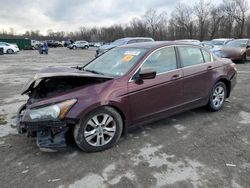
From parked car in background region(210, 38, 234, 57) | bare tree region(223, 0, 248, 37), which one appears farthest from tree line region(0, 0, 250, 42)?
parked car in background region(210, 38, 234, 57)

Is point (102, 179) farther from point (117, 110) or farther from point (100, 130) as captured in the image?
point (117, 110)

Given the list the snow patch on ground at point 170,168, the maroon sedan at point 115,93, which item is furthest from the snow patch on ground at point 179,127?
the snow patch on ground at point 170,168

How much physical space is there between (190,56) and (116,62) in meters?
1.47

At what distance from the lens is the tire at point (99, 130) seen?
10.9 ft

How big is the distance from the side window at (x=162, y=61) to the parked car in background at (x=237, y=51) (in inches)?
449

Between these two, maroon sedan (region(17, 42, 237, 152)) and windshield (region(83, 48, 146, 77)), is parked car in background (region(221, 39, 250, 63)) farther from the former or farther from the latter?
windshield (region(83, 48, 146, 77))

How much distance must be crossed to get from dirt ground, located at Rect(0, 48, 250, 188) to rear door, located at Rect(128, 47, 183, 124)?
0.45m

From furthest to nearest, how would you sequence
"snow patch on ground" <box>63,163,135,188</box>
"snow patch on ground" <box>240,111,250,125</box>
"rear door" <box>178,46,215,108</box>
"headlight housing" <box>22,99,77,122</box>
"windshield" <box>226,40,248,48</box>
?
1. "windshield" <box>226,40,248,48</box>
2. "snow patch on ground" <box>240,111,250,125</box>
3. "rear door" <box>178,46,215,108</box>
4. "headlight housing" <box>22,99,77,122</box>
5. "snow patch on ground" <box>63,163,135,188</box>

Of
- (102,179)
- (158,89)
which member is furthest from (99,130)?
(158,89)

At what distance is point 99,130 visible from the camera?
346 cm

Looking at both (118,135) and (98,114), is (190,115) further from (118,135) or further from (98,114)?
(98,114)

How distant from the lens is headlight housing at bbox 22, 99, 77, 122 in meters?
3.12

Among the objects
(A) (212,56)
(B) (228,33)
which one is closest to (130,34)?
(B) (228,33)

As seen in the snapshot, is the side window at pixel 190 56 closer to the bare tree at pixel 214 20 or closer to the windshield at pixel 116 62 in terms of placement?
the windshield at pixel 116 62
